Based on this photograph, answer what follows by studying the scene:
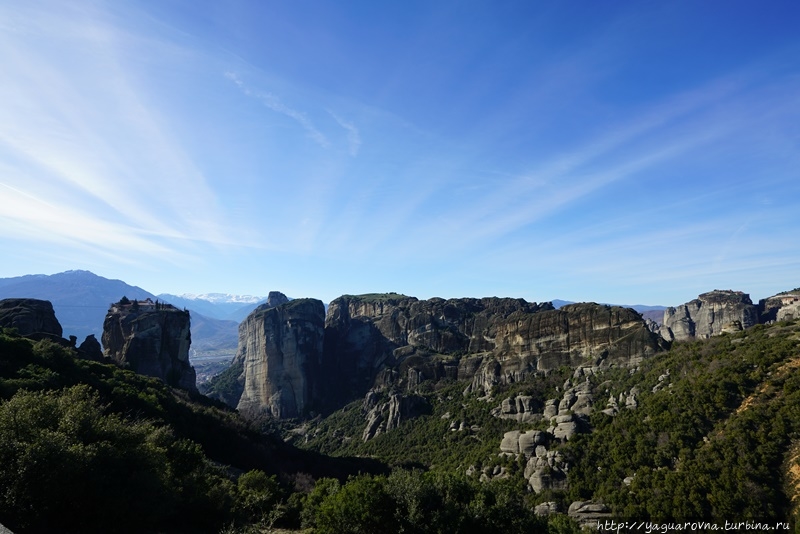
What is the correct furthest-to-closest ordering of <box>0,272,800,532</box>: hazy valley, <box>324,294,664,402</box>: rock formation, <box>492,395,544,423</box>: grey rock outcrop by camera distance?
<box>324,294,664,402</box>: rock formation < <box>492,395,544,423</box>: grey rock outcrop < <box>0,272,800,532</box>: hazy valley

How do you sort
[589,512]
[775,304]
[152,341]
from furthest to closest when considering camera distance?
[775,304] < [152,341] < [589,512]

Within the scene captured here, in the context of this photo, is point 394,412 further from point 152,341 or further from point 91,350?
point 91,350

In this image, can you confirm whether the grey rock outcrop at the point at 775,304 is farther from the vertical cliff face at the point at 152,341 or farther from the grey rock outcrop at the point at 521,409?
the vertical cliff face at the point at 152,341

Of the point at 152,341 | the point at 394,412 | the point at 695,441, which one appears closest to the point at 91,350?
the point at 152,341

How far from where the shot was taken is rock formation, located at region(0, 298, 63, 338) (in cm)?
6339

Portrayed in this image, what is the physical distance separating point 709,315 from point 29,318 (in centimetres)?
18616

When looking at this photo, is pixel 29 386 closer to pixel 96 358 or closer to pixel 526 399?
pixel 96 358

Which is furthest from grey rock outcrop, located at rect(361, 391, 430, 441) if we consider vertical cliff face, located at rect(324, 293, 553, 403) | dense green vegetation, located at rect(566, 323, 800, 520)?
dense green vegetation, located at rect(566, 323, 800, 520)

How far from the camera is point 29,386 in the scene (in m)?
32.8

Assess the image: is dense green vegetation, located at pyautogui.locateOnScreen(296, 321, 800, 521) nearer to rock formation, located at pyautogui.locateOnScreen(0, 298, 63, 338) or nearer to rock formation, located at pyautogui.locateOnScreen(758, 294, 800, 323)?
rock formation, located at pyautogui.locateOnScreen(0, 298, 63, 338)

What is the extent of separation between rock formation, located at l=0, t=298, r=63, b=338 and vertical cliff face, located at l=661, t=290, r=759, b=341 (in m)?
156

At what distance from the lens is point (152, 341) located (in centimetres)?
7969

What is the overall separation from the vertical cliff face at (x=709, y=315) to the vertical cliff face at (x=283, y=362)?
116 meters

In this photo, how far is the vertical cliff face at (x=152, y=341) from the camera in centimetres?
7806
